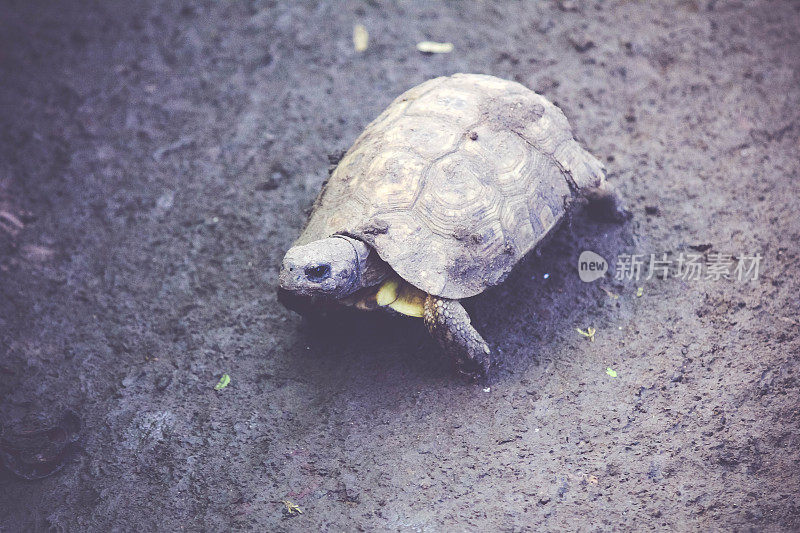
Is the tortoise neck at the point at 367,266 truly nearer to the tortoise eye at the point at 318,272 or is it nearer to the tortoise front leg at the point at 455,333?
the tortoise eye at the point at 318,272

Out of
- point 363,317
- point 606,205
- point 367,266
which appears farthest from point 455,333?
point 606,205

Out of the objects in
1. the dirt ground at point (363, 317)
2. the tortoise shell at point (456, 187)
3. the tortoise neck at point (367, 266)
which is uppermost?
the tortoise shell at point (456, 187)

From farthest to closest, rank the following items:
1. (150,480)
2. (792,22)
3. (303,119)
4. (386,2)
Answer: (386,2)
(792,22)
(303,119)
(150,480)

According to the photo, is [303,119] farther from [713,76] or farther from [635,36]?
[713,76]

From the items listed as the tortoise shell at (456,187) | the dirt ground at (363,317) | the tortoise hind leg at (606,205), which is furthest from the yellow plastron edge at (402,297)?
the tortoise hind leg at (606,205)

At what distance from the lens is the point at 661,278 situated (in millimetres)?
4121

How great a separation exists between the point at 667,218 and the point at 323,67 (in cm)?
332

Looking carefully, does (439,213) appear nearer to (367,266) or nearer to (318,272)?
(367,266)

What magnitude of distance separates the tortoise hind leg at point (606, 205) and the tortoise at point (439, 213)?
365 millimetres

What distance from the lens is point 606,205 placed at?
4.33m

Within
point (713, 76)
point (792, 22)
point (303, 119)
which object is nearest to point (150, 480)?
point (303, 119)

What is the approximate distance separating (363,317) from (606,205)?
6.35 ft

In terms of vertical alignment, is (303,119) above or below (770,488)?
above

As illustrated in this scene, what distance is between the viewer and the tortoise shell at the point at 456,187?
3389mm
